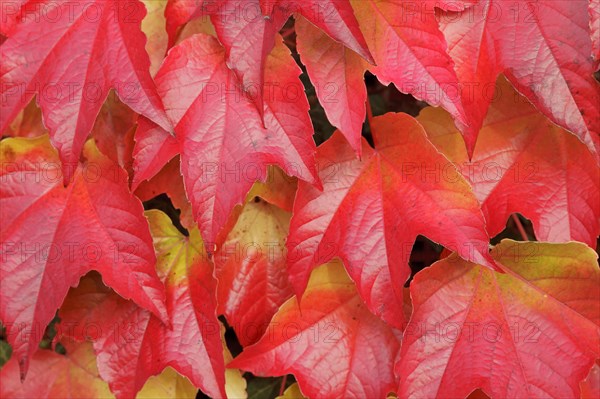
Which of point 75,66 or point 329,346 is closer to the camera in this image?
point 75,66

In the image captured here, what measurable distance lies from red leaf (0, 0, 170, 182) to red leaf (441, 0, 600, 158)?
36cm

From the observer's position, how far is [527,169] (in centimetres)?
77

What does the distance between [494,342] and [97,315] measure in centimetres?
53

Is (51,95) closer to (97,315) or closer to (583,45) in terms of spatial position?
(97,315)

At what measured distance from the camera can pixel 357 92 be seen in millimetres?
678

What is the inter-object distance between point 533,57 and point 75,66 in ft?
1.77

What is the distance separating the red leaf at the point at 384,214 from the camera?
683 millimetres

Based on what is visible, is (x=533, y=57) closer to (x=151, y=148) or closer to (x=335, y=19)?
(x=335, y=19)

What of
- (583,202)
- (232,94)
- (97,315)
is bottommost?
(97,315)

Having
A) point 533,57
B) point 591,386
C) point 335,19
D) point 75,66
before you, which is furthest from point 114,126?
point 591,386

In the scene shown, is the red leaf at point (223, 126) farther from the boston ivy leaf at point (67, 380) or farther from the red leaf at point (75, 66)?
the boston ivy leaf at point (67, 380)

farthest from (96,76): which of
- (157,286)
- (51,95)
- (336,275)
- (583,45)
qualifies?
(583,45)

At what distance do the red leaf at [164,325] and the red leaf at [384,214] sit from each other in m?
0.15

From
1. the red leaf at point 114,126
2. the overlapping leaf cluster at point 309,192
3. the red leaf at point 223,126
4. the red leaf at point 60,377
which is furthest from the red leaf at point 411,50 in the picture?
the red leaf at point 60,377
